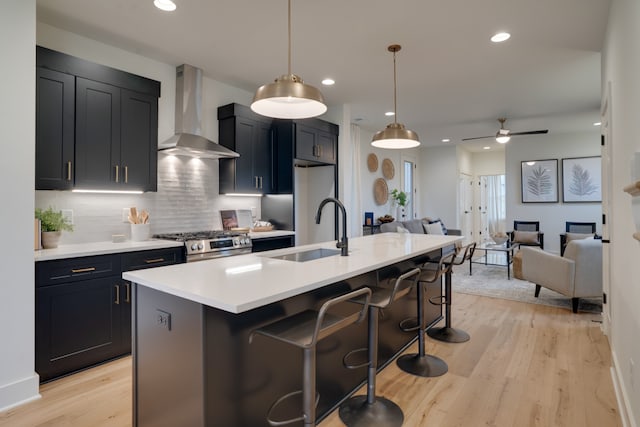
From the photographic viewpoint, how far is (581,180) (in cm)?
750

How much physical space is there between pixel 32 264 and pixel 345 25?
2.97 meters

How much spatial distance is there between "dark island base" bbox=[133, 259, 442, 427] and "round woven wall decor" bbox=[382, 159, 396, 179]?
6265mm

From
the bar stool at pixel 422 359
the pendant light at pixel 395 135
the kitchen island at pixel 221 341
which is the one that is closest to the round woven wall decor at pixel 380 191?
the pendant light at pixel 395 135

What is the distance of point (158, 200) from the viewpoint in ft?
12.5

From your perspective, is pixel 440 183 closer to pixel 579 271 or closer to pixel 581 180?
pixel 581 180

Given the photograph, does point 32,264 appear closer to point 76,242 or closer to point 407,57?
point 76,242

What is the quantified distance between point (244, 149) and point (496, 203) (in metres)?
Answer: 9.12

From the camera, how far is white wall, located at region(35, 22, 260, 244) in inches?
124

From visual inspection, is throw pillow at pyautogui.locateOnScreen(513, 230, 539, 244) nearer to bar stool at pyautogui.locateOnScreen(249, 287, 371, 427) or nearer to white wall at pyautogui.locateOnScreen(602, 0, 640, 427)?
white wall at pyautogui.locateOnScreen(602, 0, 640, 427)

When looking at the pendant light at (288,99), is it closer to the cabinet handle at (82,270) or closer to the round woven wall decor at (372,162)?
the cabinet handle at (82,270)

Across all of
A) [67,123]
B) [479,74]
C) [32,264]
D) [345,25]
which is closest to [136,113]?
[67,123]

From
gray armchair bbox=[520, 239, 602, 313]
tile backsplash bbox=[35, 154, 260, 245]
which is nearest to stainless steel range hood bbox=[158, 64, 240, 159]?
tile backsplash bbox=[35, 154, 260, 245]

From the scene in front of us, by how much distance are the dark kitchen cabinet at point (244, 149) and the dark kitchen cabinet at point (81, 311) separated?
1518 mm

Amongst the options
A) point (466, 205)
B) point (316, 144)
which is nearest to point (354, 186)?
point (316, 144)
